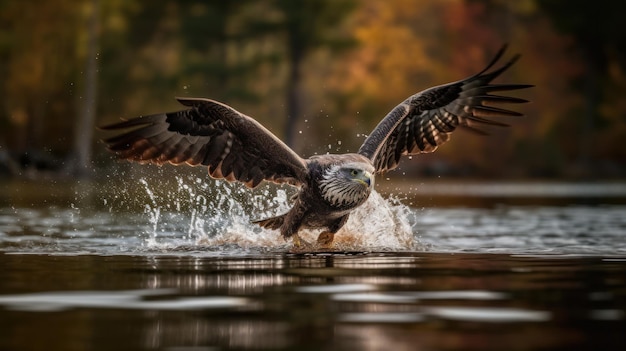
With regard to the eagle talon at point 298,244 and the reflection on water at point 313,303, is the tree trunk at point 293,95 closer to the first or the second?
the eagle talon at point 298,244

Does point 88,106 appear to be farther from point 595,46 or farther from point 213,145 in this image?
point 213,145

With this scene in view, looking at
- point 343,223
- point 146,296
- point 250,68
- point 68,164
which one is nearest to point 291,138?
point 250,68

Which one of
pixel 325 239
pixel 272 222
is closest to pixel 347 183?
pixel 325 239

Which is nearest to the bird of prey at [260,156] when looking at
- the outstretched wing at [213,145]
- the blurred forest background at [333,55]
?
the outstretched wing at [213,145]

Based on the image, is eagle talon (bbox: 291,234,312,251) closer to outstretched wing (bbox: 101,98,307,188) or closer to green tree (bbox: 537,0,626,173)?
outstretched wing (bbox: 101,98,307,188)

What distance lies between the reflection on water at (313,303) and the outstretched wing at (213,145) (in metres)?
2.20

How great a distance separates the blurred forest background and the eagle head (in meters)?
34.3

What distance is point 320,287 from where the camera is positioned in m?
8.11

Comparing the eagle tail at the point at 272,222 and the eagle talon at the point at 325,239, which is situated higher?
the eagle tail at the point at 272,222

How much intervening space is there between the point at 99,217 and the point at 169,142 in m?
5.95

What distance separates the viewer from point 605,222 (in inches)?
656

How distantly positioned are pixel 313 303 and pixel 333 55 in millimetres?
52837

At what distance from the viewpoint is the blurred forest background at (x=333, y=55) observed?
50562 mm

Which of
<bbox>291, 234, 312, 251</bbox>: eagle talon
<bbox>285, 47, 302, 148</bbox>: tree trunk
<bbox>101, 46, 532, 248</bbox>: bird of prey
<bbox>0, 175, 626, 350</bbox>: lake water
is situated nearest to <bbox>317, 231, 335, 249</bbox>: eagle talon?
<bbox>101, 46, 532, 248</bbox>: bird of prey
